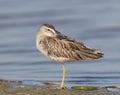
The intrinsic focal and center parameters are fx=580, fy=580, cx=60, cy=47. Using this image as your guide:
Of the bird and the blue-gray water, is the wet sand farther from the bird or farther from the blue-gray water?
the blue-gray water

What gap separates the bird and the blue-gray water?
3.72 ft

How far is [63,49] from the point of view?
41.8ft

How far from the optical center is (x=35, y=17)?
908 inches

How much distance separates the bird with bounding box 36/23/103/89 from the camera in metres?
12.6

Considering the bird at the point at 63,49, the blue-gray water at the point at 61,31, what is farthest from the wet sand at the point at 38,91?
the blue-gray water at the point at 61,31

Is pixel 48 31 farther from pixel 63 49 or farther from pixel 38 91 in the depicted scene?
pixel 38 91

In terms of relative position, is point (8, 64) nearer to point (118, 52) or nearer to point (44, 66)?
point (44, 66)

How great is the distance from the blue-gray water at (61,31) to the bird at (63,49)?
3.72 ft

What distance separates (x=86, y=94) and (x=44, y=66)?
460 cm

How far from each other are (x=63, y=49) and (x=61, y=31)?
7.94m

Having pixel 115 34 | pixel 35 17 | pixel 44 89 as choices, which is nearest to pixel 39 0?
pixel 35 17

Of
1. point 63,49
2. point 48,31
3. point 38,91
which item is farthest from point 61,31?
point 38,91

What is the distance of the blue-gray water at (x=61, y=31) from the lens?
14.9 metres

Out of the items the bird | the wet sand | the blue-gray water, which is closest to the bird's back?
the bird
